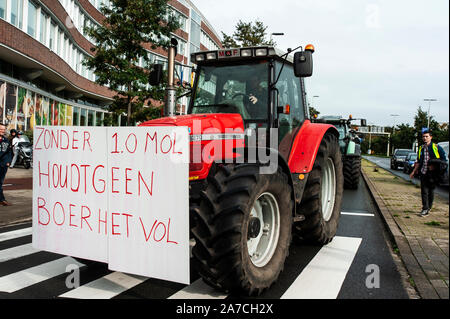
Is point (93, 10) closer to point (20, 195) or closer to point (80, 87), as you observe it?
point (80, 87)

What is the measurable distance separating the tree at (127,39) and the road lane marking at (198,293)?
1111 cm

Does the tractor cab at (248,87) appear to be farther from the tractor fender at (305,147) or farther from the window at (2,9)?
the window at (2,9)

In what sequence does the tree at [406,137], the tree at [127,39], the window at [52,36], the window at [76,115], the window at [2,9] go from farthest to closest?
the tree at [406,137], the window at [76,115], the window at [52,36], the window at [2,9], the tree at [127,39]

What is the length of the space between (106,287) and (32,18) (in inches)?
838

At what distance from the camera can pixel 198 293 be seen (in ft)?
12.9

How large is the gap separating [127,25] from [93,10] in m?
20.2

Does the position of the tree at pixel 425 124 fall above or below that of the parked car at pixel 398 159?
above

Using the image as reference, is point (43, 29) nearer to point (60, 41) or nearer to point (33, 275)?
point (60, 41)

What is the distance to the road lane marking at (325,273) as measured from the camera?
400cm

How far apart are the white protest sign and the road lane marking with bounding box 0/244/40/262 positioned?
1.56m

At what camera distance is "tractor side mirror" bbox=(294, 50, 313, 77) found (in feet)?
14.9

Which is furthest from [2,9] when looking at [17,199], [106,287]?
[106,287]

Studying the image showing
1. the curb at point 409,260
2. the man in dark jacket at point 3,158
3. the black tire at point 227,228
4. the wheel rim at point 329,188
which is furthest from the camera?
the man in dark jacket at point 3,158

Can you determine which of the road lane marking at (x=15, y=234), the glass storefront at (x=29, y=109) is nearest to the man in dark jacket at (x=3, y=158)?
the road lane marking at (x=15, y=234)
